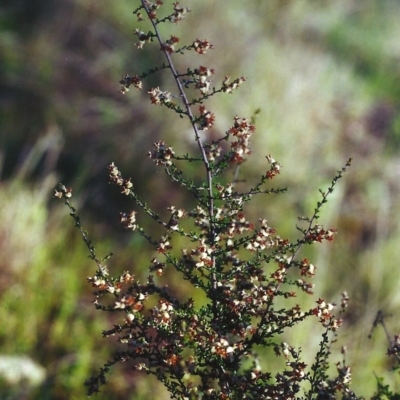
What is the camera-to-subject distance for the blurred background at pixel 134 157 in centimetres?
350

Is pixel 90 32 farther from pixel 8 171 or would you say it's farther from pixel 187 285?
pixel 187 285

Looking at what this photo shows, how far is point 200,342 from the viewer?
116 cm

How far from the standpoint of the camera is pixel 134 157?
5.53 meters

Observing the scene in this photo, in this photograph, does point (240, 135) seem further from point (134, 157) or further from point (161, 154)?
point (134, 157)


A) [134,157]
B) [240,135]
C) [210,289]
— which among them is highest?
[134,157]

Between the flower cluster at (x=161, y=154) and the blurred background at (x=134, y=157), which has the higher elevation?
the blurred background at (x=134, y=157)

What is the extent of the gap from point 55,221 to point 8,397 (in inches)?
64.5

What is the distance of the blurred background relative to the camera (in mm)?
3502

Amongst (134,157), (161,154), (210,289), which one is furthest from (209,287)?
(134,157)

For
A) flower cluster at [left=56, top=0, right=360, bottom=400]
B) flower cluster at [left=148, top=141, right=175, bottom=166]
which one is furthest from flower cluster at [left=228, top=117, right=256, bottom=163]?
flower cluster at [left=148, top=141, right=175, bottom=166]

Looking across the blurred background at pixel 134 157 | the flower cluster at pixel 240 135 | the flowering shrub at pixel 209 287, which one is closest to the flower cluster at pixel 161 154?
the flowering shrub at pixel 209 287

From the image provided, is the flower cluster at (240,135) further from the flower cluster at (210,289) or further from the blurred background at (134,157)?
the blurred background at (134,157)

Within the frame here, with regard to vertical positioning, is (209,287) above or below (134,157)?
below

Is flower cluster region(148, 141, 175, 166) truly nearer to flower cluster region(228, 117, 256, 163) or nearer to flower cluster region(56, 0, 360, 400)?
flower cluster region(56, 0, 360, 400)
